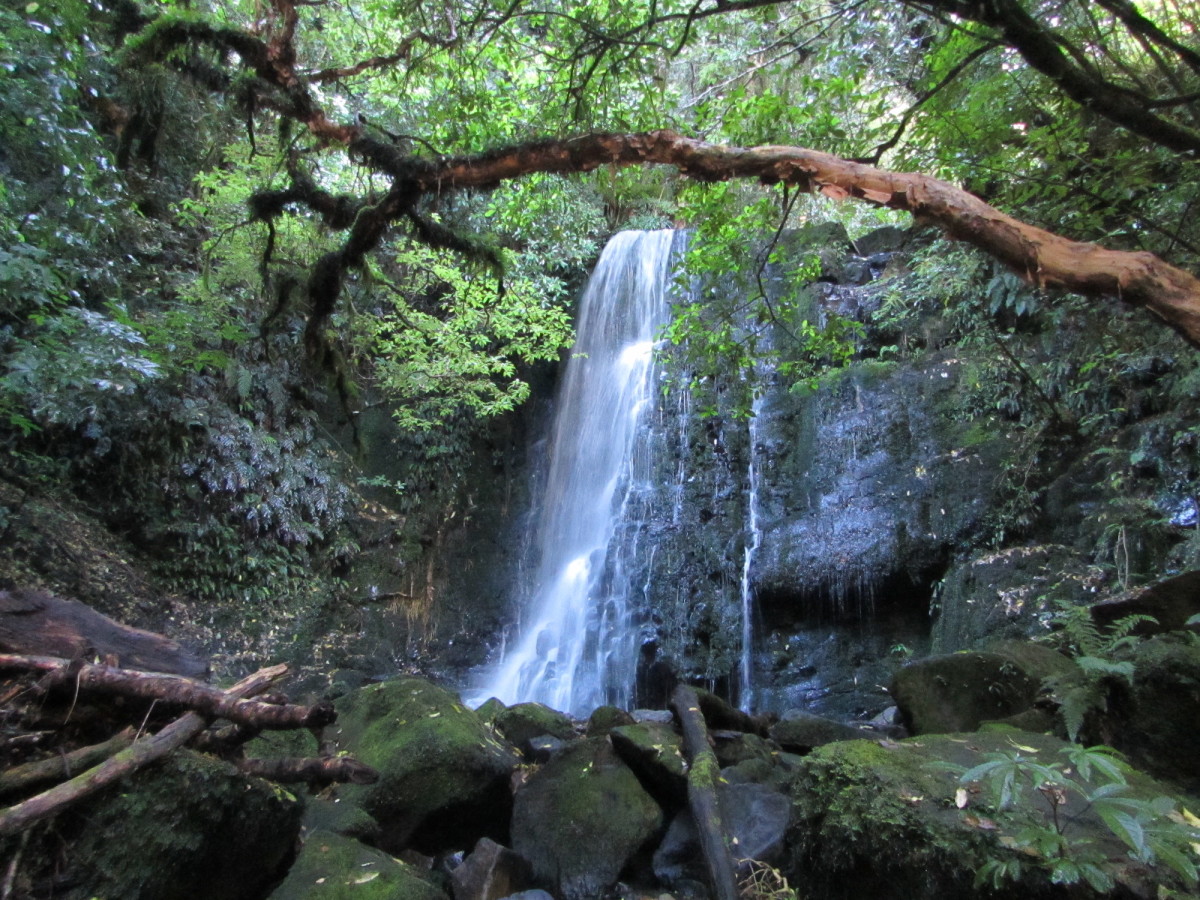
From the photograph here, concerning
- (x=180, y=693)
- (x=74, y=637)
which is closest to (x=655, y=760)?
(x=180, y=693)

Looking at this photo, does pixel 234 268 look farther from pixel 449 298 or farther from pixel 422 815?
pixel 422 815

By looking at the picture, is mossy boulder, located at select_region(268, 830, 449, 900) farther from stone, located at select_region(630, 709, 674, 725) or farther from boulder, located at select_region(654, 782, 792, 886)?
stone, located at select_region(630, 709, 674, 725)

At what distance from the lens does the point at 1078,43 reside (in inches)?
158

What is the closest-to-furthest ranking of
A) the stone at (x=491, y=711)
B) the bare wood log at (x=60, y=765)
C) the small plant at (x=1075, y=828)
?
1. the small plant at (x=1075, y=828)
2. the bare wood log at (x=60, y=765)
3. the stone at (x=491, y=711)

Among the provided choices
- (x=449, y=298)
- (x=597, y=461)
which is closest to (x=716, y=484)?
(x=597, y=461)

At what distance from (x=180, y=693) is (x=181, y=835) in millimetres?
545

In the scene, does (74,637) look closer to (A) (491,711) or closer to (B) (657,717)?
(A) (491,711)

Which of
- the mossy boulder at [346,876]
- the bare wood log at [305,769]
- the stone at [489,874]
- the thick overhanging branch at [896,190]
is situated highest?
the thick overhanging branch at [896,190]

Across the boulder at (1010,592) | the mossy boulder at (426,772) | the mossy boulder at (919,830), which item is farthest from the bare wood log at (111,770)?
the boulder at (1010,592)

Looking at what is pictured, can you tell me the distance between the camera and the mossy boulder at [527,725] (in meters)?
5.49

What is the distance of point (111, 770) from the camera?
99.3 inches

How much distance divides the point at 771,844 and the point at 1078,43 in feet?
15.9

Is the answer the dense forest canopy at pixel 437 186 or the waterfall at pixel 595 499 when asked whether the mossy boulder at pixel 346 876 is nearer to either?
the dense forest canopy at pixel 437 186

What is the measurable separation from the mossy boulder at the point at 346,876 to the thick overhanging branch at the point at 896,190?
3649 millimetres
